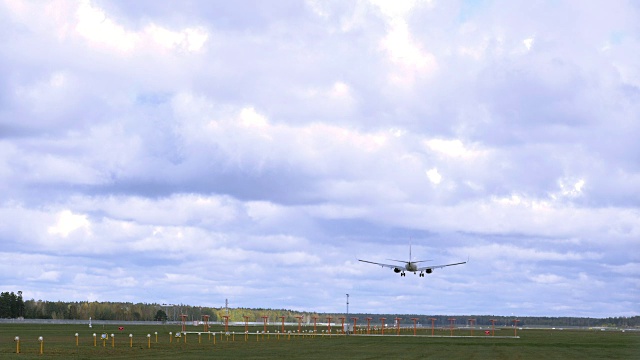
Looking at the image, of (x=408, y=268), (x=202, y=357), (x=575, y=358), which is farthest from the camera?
(x=408, y=268)

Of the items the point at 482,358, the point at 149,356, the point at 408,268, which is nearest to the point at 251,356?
the point at 149,356

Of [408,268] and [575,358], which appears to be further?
[408,268]

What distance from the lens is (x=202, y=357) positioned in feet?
262

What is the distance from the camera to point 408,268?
15412 cm

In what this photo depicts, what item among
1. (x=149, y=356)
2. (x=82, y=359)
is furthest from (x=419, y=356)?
(x=82, y=359)

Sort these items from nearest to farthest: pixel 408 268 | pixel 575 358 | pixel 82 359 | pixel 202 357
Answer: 1. pixel 82 359
2. pixel 202 357
3. pixel 575 358
4. pixel 408 268

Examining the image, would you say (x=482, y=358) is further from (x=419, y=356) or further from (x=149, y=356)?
(x=149, y=356)

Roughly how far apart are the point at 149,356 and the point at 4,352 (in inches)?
589

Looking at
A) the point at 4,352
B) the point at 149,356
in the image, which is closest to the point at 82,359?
the point at 149,356

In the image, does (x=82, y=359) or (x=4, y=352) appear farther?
(x=4, y=352)

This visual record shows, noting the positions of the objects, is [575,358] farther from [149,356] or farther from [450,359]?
[149,356]

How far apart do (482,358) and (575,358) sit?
10396 millimetres

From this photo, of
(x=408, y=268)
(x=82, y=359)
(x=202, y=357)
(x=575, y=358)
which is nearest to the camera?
(x=82, y=359)

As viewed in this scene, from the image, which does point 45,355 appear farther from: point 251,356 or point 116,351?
point 251,356
